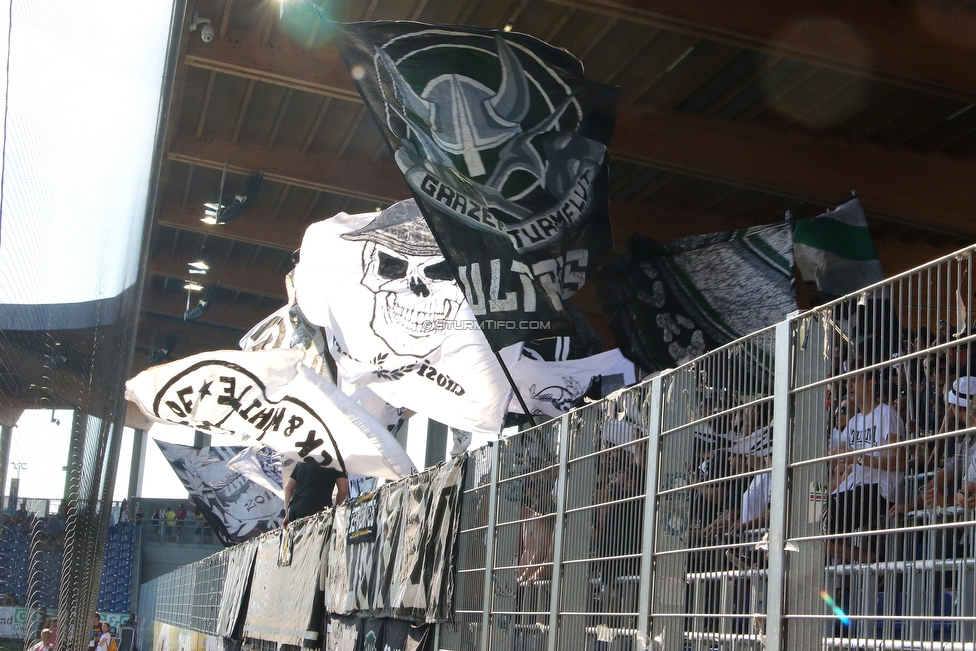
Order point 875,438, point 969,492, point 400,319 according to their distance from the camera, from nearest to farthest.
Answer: point 969,492, point 875,438, point 400,319

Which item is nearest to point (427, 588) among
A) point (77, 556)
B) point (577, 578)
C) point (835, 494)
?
point (577, 578)

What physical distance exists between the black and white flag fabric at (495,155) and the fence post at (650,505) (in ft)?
7.98

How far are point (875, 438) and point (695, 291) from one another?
5.58m

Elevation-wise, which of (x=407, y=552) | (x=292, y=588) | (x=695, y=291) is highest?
(x=695, y=291)

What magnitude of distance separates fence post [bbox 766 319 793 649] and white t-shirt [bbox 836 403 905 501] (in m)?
0.25

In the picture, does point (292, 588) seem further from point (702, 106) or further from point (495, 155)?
point (702, 106)

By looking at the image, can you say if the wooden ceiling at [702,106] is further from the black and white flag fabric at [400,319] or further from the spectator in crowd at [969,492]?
the spectator in crowd at [969,492]

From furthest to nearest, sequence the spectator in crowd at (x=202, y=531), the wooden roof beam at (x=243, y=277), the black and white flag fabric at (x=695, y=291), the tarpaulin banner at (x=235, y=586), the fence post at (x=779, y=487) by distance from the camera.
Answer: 1. the spectator in crowd at (x=202, y=531)
2. the wooden roof beam at (x=243, y=277)
3. the tarpaulin banner at (x=235, y=586)
4. the black and white flag fabric at (x=695, y=291)
5. the fence post at (x=779, y=487)

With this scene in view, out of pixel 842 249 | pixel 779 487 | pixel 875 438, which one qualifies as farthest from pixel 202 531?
pixel 875 438

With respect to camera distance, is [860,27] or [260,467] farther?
[260,467]

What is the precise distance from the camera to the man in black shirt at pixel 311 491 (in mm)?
12102

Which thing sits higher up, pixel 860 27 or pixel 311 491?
pixel 860 27

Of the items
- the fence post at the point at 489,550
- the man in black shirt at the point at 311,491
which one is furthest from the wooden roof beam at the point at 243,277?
the fence post at the point at 489,550

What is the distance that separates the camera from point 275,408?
9242 mm
